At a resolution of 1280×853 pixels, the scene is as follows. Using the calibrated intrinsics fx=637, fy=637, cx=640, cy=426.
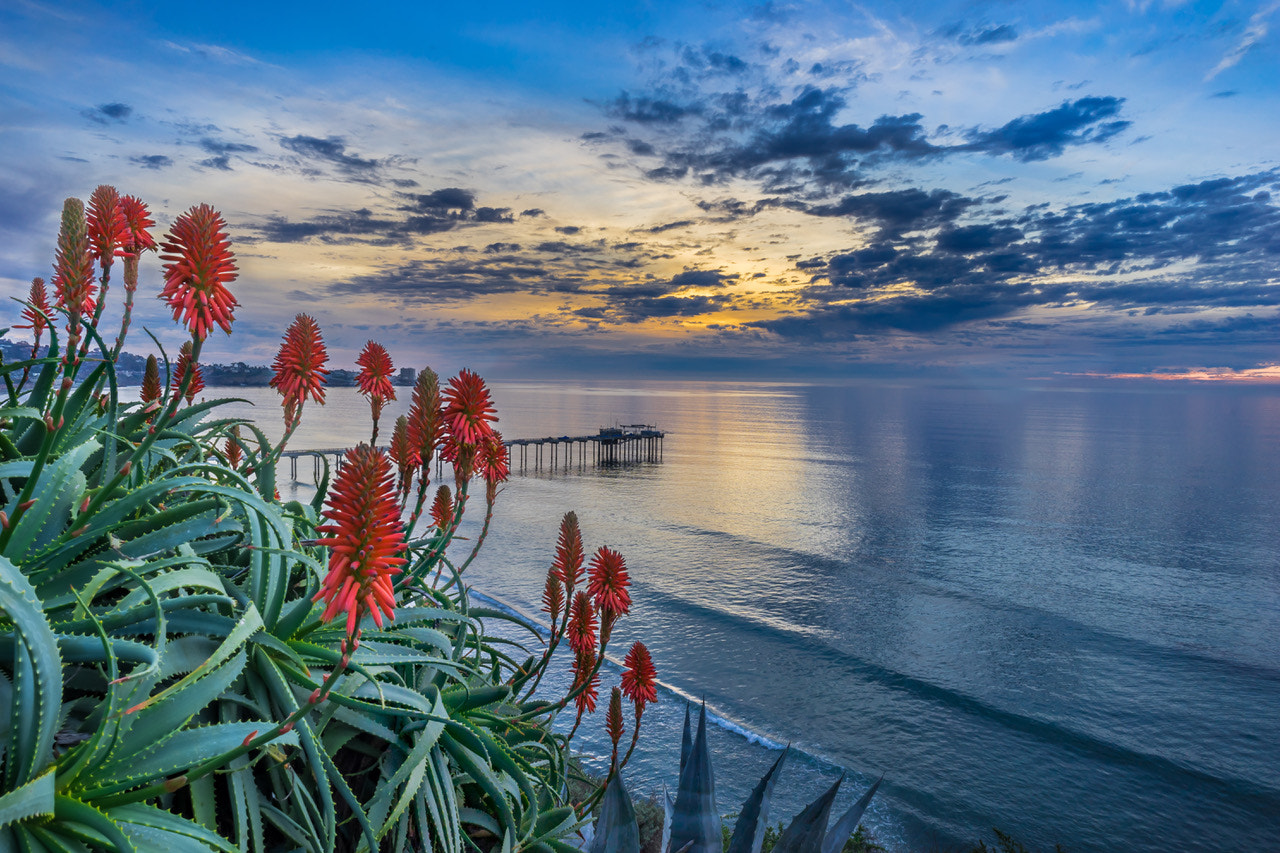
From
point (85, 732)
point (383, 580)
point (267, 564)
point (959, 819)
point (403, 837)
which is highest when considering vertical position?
point (383, 580)

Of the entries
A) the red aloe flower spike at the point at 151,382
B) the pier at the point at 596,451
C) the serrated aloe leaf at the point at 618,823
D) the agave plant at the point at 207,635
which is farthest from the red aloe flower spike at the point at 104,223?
the pier at the point at 596,451

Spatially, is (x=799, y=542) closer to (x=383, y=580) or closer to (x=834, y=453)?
(x=383, y=580)

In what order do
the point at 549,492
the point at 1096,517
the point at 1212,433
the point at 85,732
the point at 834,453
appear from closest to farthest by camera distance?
1. the point at 85,732
2. the point at 1096,517
3. the point at 549,492
4. the point at 834,453
5. the point at 1212,433

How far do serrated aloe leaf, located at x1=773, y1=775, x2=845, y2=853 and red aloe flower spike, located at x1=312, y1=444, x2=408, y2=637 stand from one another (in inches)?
111

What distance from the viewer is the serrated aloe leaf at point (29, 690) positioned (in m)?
1.45

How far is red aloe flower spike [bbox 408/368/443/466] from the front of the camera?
256cm

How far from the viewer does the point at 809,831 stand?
3.32 metres

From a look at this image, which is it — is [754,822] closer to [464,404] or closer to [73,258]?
[464,404]

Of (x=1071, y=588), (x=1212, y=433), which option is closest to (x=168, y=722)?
(x=1071, y=588)

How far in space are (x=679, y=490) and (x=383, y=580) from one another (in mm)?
54003

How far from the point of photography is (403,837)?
91.7 inches

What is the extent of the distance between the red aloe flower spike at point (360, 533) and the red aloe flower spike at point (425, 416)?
1105 millimetres

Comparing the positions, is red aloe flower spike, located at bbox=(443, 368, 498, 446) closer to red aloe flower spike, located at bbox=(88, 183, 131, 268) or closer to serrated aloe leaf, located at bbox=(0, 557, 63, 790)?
red aloe flower spike, located at bbox=(88, 183, 131, 268)

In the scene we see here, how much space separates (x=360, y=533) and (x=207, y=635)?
1148 mm
